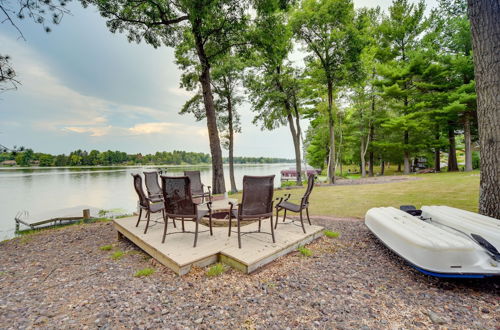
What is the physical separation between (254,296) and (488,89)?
4961 mm

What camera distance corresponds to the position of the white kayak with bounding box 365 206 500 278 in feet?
7.09

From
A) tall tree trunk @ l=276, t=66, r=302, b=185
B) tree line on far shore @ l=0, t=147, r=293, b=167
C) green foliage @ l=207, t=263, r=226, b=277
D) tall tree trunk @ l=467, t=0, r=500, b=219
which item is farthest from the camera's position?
tree line on far shore @ l=0, t=147, r=293, b=167

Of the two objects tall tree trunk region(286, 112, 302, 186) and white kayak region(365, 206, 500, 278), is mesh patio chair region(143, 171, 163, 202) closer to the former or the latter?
white kayak region(365, 206, 500, 278)

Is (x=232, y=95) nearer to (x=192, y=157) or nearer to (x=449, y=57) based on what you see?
(x=449, y=57)

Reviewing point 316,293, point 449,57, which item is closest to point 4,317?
point 316,293

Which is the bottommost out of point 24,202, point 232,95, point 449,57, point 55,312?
point 24,202

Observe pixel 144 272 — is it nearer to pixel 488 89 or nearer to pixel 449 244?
pixel 449 244

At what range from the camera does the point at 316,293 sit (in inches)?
90.4

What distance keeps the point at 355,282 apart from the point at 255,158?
77026 mm

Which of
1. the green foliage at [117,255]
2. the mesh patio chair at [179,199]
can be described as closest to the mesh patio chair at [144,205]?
the green foliage at [117,255]

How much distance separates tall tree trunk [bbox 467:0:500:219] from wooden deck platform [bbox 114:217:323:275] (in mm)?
2926

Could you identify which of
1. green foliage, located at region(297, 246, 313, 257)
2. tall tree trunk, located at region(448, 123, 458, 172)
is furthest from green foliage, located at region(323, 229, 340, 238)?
tall tree trunk, located at region(448, 123, 458, 172)

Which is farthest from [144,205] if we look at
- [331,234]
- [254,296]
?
[331,234]

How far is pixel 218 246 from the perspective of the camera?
10.7ft
